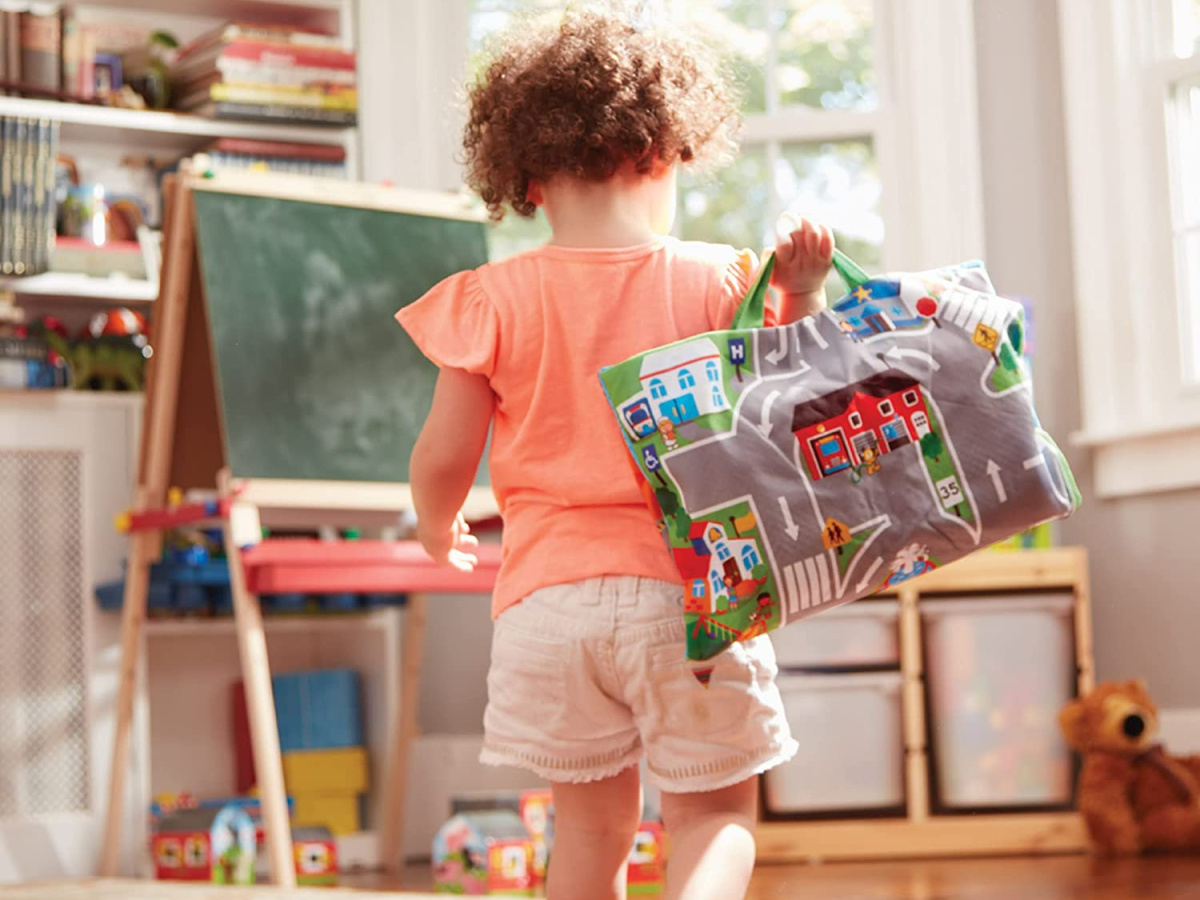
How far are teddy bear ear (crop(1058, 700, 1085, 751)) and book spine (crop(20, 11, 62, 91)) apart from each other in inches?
91.3

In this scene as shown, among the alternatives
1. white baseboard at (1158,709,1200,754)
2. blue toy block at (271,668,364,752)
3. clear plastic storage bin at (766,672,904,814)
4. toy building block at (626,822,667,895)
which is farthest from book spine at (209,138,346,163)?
white baseboard at (1158,709,1200,754)

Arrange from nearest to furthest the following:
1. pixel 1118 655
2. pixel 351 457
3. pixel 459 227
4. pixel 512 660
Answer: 1. pixel 512 660
2. pixel 351 457
3. pixel 459 227
4. pixel 1118 655

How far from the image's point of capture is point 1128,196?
11.1 ft

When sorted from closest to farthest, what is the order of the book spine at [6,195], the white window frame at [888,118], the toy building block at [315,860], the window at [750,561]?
the window at [750,561], the toy building block at [315,860], the book spine at [6,195], the white window frame at [888,118]

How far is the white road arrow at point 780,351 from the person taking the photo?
1.31 meters

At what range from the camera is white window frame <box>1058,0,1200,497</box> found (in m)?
3.32

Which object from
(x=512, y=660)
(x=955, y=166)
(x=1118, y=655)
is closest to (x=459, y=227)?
(x=955, y=166)

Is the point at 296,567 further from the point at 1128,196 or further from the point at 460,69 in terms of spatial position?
the point at 1128,196

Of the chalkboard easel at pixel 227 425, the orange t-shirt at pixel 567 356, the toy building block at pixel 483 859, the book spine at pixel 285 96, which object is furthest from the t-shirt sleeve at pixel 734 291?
the book spine at pixel 285 96

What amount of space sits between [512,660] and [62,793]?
6.77 ft

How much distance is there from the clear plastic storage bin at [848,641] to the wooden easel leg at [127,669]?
117cm

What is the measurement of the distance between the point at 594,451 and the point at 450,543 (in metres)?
0.18

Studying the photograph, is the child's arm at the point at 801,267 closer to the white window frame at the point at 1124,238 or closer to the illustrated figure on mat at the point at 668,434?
the illustrated figure on mat at the point at 668,434

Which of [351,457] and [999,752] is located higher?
[351,457]
